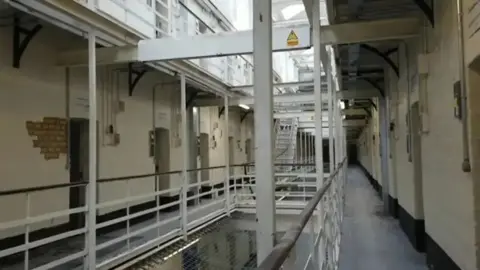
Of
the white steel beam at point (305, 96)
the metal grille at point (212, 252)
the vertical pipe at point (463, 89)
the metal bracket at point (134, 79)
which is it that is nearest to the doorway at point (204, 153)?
the white steel beam at point (305, 96)

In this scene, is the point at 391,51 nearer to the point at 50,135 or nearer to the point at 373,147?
the point at 50,135

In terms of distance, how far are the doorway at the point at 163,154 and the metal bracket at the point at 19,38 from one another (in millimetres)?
3589

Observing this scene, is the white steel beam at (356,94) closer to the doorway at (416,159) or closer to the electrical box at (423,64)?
the doorway at (416,159)

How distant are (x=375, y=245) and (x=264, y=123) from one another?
11.6ft

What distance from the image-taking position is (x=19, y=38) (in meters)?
4.27

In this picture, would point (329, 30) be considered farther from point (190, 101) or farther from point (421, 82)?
point (190, 101)

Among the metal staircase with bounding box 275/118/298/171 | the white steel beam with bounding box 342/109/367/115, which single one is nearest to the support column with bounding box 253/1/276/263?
the metal staircase with bounding box 275/118/298/171

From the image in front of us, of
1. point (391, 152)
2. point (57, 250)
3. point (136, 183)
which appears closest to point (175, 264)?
point (57, 250)

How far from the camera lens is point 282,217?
7.59 meters

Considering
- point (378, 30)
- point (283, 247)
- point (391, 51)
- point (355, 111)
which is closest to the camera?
point (283, 247)

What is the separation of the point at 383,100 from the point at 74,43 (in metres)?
5.50

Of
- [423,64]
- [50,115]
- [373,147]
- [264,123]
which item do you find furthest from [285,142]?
[264,123]

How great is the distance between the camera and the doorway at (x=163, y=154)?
302 inches

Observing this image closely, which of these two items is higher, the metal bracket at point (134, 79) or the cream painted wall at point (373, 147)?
the metal bracket at point (134, 79)
